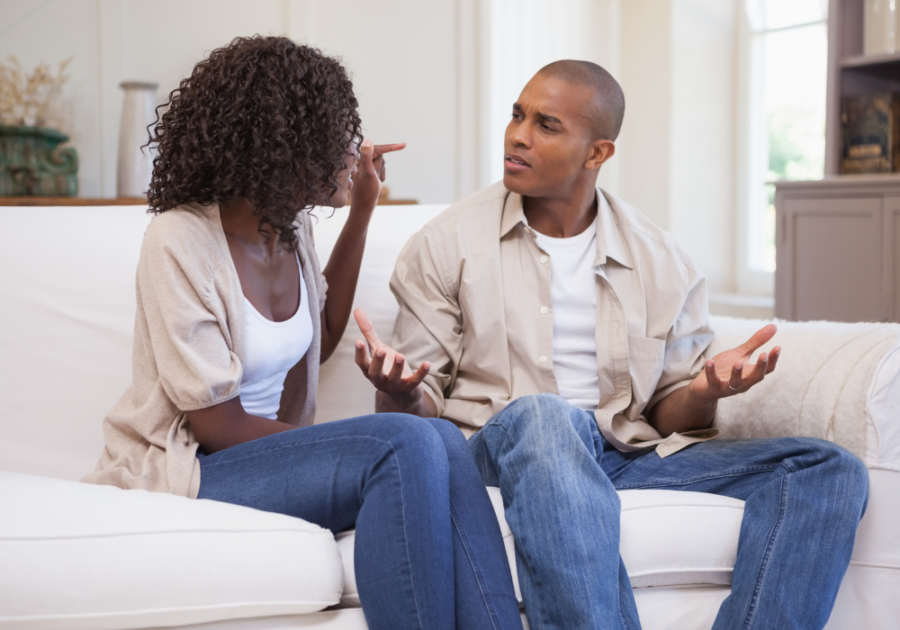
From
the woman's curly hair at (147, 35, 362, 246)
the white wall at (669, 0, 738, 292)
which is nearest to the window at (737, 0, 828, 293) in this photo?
the white wall at (669, 0, 738, 292)

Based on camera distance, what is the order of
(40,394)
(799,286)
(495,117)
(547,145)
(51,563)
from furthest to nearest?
(495,117)
(799,286)
(547,145)
(40,394)
(51,563)

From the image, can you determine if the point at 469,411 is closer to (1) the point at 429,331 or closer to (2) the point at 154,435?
(1) the point at 429,331

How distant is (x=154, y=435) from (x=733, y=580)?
879 millimetres

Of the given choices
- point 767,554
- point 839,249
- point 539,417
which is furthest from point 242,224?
point 839,249

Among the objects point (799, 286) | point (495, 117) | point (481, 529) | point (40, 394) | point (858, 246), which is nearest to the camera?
point (481, 529)

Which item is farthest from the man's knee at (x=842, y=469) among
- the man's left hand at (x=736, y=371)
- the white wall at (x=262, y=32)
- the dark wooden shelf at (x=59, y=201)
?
the white wall at (x=262, y=32)

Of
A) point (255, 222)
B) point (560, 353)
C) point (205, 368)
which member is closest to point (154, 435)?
point (205, 368)

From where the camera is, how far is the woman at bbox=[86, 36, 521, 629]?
1.09 meters

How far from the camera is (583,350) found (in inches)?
62.5

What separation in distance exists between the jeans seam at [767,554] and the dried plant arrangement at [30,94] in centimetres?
289

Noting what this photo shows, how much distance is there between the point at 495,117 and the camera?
3.64 metres

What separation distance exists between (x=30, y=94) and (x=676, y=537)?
2.93m

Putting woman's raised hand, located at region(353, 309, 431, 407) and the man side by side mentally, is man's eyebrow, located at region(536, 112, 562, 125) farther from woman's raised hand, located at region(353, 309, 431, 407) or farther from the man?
woman's raised hand, located at region(353, 309, 431, 407)

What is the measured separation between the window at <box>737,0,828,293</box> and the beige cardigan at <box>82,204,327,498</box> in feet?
8.90
